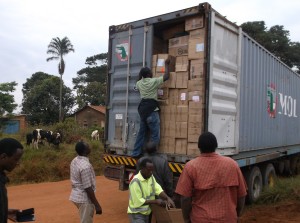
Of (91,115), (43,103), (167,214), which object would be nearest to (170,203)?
(167,214)

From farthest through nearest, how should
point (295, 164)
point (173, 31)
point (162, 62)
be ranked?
point (295, 164) → point (173, 31) → point (162, 62)

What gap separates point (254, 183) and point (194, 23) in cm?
379

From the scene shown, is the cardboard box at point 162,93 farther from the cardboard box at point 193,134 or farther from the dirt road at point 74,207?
the dirt road at point 74,207

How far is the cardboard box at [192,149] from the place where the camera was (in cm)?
582

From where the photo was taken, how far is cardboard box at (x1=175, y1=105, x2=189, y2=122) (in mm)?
5938

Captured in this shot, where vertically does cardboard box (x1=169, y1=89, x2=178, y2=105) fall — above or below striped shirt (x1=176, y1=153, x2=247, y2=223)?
above

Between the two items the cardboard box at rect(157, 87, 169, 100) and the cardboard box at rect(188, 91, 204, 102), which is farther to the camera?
the cardboard box at rect(157, 87, 169, 100)

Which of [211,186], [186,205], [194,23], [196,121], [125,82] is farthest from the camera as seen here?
[125,82]

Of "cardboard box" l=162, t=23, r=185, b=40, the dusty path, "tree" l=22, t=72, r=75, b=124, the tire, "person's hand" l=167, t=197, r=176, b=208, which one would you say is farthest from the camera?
"tree" l=22, t=72, r=75, b=124

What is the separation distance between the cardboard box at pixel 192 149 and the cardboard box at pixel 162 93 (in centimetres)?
93

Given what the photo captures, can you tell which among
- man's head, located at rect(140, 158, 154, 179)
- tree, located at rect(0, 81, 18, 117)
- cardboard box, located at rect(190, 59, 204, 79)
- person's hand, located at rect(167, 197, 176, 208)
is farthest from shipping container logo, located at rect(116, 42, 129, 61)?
tree, located at rect(0, 81, 18, 117)

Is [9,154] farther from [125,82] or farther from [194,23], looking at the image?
[125,82]

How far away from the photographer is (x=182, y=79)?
6.01 m

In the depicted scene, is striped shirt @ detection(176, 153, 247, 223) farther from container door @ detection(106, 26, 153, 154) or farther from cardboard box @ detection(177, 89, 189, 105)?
container door @ detection(106, 26, 153, 154)
